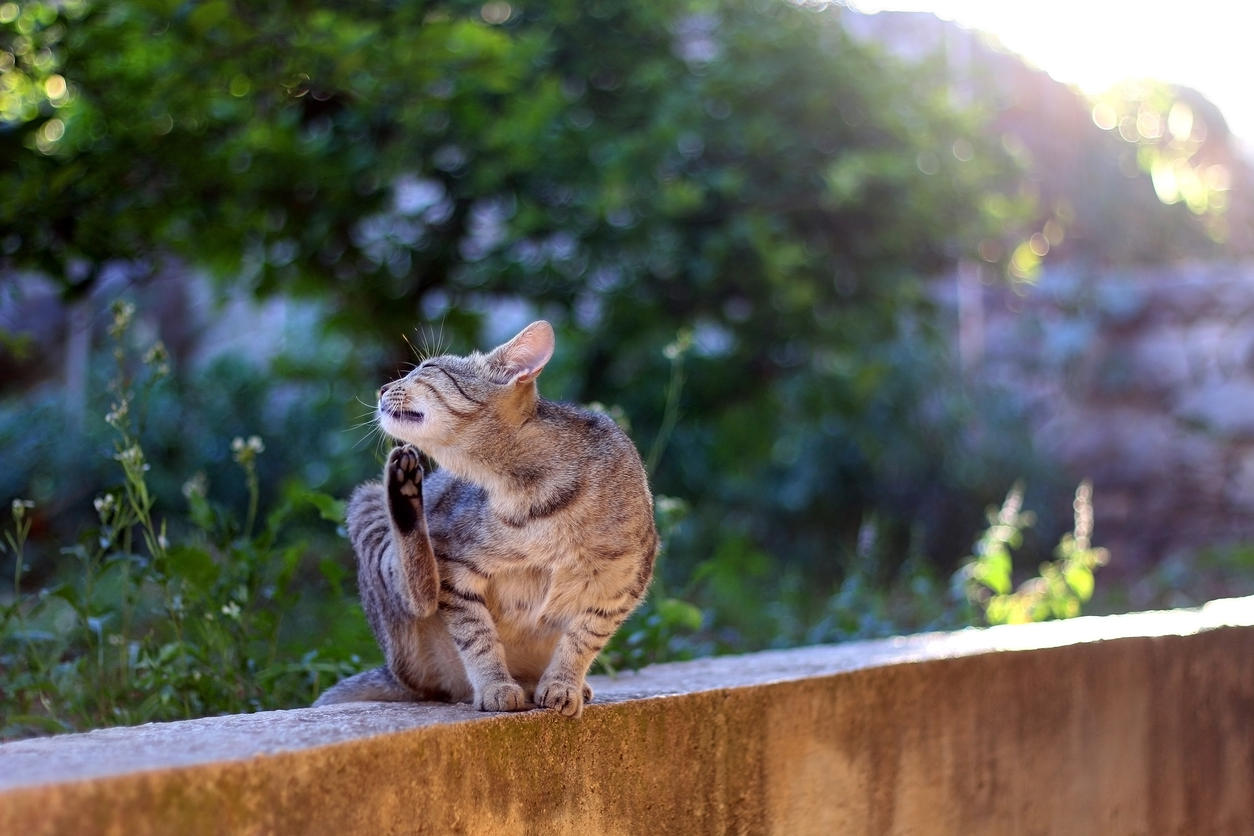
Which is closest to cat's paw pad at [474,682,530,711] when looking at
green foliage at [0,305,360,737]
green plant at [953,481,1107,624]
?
green foliage at [0,305,360,737]

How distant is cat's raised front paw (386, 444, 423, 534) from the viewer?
2682mm

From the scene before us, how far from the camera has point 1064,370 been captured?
1368 centimetres

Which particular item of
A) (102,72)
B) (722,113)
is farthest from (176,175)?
(722,113)

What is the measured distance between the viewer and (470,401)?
2.86 meters

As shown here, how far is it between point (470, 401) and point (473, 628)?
50 centimetres

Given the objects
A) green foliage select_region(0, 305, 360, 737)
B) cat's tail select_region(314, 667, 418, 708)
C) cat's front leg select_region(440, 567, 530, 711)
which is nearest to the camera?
cat's front leg select_region(440, 567, 530, 711)

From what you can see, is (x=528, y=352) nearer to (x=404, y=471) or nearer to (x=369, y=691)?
(x=404, y=471)

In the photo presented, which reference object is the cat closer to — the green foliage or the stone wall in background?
the green foliage

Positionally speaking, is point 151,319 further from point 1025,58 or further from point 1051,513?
point 1025,58

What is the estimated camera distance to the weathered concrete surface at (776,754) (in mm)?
1941

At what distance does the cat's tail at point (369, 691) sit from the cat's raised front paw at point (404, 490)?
1.55 ft

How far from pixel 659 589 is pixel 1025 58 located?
17259mm

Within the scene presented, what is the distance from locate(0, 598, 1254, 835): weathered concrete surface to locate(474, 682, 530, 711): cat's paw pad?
0.22 ft

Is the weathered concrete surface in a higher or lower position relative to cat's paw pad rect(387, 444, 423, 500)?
lower
